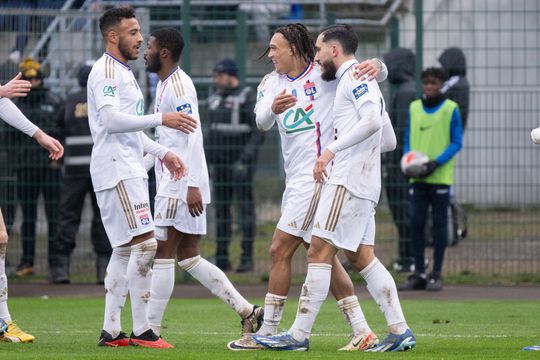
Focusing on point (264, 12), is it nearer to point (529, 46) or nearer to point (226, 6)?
point (226, 6)

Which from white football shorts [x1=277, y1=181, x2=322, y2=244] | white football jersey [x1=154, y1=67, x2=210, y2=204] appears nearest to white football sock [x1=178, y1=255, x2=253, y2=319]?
white football jersey [x1=154, y1=67, x2=210, y2=204]

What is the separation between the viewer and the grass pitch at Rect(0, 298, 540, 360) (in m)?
8.34

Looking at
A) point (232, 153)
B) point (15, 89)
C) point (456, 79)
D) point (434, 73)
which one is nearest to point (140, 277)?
A: point (15, 89)

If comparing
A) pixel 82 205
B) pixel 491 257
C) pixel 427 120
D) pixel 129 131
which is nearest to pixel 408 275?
pixel 491 257

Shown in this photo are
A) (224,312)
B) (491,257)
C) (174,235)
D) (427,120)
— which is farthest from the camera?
(491,257)

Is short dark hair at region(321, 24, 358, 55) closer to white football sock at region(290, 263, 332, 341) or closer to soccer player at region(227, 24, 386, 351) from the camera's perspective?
soccer player at region(227, 24, 386, 351)

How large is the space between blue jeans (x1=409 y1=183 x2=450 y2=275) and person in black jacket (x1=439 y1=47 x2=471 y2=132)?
117cm

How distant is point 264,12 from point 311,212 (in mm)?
7252

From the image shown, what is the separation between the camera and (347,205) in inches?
333

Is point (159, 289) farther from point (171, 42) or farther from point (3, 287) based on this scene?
point (171, 42)

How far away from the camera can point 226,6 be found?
1545 centimetres

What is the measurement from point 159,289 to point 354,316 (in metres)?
1.53

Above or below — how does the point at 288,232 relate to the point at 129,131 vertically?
below

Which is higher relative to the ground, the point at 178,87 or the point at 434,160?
the point at 178,87
